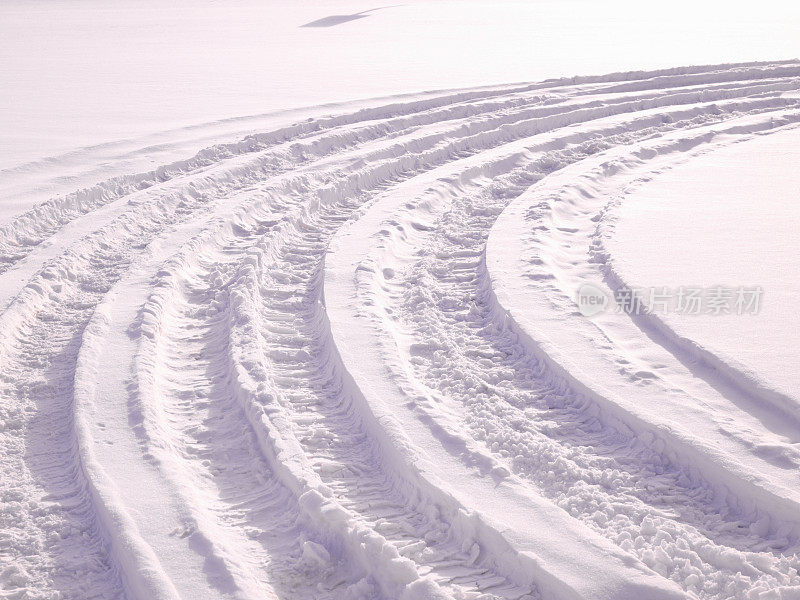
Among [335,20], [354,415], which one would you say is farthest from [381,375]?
[335,20]

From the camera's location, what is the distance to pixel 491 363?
3.60 metres

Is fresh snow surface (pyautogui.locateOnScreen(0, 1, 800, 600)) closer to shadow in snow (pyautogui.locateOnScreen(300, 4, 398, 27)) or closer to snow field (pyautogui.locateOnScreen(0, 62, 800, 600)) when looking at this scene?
snow field (pyautogui.locateOnScreen(0, 62, 800, 600))

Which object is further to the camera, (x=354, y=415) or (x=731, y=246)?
(x=731, y=246)

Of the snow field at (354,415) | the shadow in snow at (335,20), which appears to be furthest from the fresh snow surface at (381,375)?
the shadow in snow at (335,20)

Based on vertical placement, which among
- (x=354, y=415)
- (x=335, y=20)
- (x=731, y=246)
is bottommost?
(x=354, y=415)

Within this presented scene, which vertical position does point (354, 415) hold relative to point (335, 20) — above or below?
below

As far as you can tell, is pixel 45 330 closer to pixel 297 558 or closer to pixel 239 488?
pixel 239 488

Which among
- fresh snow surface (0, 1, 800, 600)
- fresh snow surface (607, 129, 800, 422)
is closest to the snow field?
fresh snow surface (0, 1, 800, 600)

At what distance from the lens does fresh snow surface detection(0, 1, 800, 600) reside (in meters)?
2.43

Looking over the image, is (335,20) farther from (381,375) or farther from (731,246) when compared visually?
(381,375)

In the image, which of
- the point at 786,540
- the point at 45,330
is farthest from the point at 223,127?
the point at 786,540

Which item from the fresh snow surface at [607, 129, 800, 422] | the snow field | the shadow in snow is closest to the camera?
the snow field

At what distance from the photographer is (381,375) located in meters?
3.41

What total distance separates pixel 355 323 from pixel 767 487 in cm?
197
